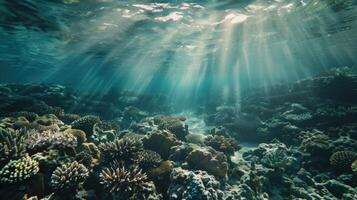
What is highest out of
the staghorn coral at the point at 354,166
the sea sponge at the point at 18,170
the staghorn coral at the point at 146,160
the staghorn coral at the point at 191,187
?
the sea sponge at the point at 18,170

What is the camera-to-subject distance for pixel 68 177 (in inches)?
234

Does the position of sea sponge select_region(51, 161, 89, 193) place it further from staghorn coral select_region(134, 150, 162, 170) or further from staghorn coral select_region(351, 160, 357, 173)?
staghorn coral select_region(351, 160, 357, 173)

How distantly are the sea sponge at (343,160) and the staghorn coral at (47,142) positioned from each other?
10947 mm

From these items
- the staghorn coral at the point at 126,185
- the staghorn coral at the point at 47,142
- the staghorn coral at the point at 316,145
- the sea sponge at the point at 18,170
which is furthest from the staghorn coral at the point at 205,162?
the staghorn coral at the point at 316,145

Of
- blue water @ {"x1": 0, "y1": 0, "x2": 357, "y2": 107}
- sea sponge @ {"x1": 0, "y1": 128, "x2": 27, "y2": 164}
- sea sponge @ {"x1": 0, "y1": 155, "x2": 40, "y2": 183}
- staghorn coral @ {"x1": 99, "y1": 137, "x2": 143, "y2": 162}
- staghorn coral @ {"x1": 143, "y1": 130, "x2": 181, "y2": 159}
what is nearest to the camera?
sea sponge @ {"x1": 0, "y1": 155, "x2": 40, "y2": 183}

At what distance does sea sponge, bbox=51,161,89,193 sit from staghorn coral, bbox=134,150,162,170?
179cm

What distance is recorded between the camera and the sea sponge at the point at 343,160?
9.64 m

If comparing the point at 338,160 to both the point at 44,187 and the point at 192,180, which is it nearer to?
the point at 192,180

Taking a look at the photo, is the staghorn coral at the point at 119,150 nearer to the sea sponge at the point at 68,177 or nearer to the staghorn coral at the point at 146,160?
the staghorn coral at the point at 146,160

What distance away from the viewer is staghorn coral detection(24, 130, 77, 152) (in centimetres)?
682

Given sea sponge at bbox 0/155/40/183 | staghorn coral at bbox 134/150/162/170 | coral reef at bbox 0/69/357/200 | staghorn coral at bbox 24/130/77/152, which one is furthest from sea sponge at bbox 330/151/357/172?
sea sponge at bbox 0/155/40/183

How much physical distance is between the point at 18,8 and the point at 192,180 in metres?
18.8

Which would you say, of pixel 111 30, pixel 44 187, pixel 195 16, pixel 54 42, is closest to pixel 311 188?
pixel 44 187

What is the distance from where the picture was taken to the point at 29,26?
69.3 ft
